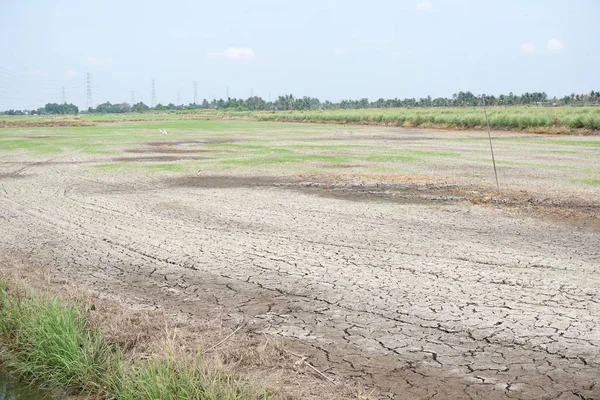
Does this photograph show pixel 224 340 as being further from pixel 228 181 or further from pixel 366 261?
pixel 228 181

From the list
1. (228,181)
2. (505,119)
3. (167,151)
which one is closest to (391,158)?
(228,181)

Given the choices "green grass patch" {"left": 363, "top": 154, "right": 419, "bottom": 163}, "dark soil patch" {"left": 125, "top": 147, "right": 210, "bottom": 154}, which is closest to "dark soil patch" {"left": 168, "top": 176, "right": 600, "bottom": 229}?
"green grass patch" {"left": 363, "top": 154, "right": 419, "bottom": 163}

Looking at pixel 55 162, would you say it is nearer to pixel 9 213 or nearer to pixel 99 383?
pixel 9 213

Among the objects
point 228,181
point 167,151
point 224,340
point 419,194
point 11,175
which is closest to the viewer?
point 224,340

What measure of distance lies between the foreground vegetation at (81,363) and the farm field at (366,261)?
0.94 meters

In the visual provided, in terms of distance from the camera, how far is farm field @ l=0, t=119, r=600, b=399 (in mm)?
5793

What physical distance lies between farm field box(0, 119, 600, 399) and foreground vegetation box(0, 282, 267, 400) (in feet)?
3.09

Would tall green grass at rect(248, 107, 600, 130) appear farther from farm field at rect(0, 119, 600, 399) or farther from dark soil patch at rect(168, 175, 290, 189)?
dark soil patch at rect(168, 175, 290, 189)

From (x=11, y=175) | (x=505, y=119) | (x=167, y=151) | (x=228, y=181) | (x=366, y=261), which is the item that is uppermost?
(x=505, y=119)

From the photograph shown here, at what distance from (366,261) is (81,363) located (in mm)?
4803

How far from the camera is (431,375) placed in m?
5.44

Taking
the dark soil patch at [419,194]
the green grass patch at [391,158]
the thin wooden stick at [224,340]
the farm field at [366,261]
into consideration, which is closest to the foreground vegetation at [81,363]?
the thin wooden stick at [224,340]

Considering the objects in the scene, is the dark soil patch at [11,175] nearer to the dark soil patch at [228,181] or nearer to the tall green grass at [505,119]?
the dark soil patch at [228,181]

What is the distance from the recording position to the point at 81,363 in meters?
5.51
